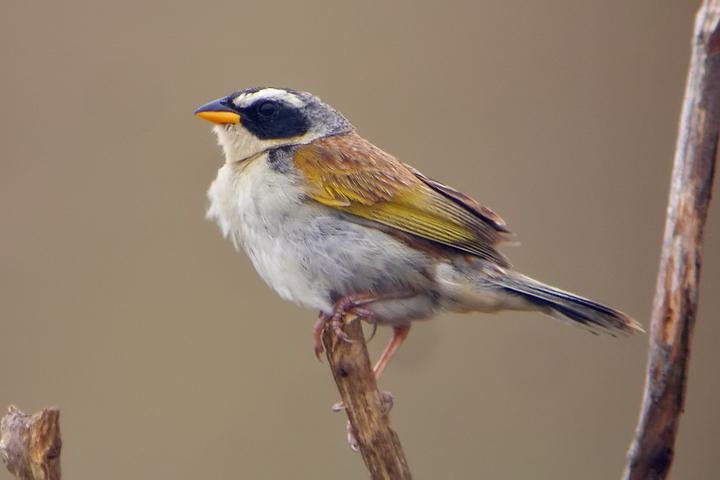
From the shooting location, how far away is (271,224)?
3.84 meters

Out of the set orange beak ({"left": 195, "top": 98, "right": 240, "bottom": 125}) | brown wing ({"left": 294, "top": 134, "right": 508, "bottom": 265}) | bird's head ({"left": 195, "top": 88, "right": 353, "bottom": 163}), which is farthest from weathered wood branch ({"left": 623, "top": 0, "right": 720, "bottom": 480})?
orange beak ({"left": 195, "top": 98, "right": 240, "bottom": 125})

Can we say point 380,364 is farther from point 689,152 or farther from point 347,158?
point 689,152

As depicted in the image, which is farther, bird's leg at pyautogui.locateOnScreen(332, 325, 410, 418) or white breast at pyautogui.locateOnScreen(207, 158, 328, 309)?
bird's leg at pyautogui.locateOnScreen(332, 325, 410, 418)

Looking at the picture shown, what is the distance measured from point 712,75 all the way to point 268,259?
1.76m

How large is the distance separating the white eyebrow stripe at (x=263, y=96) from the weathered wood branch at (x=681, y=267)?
190cm

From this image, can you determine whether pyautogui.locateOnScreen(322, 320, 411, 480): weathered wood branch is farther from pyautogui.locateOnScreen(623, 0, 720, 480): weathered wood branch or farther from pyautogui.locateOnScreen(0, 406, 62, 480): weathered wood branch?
pyautogui.locateOnScreen(0, 406, 62, 480): weathered wood branch

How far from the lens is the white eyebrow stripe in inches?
170

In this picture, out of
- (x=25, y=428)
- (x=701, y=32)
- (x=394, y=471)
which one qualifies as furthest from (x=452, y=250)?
(x=25, y=428)

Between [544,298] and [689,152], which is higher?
[689,152]

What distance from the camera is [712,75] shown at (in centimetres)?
299

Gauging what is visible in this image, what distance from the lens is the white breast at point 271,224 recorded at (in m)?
3.82

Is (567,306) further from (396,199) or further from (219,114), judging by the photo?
(219,114)

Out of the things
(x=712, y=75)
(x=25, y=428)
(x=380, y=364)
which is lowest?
(x=25, y=428)

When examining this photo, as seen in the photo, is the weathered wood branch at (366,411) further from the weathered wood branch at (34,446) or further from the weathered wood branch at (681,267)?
the weathered wood branch at (34,446)
